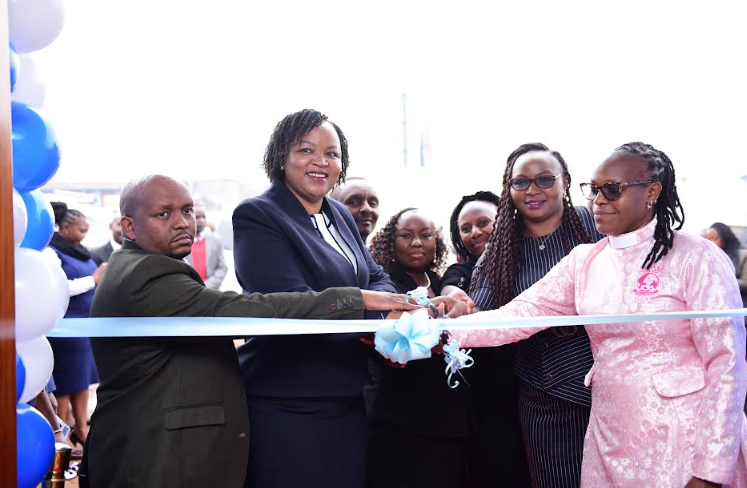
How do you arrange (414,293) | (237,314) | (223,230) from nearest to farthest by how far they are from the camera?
(237,314), (414,293), (223,230)

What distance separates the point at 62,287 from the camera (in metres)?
2.00

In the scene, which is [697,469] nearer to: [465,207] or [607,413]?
[607,413]

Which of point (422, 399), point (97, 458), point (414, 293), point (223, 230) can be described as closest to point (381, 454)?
point (422, 399)

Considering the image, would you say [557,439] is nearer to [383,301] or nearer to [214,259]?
[383,301]

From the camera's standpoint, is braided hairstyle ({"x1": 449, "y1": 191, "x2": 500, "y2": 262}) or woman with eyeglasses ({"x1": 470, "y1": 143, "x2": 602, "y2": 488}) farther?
braided hairstyle ({"x1": 449, "y1": 191, "x2": 500, "y2": 262})

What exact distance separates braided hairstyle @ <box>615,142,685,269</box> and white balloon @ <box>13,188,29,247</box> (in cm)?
198

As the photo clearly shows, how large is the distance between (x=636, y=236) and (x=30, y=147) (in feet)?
6.61

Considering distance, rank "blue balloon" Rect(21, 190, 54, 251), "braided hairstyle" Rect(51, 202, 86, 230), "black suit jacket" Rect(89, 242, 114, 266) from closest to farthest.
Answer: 1. "blue balloon" Rect(21, 190, 54, 251)
2. "braided hairstyle" Rect(51, 202, 86, 230)
3. "black suit jacket" Rect(89, 242, 114, 266)

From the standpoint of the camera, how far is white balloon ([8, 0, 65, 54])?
1929 millimetres

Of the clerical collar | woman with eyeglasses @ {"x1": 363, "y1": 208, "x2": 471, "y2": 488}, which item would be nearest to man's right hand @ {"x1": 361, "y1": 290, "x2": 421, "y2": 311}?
woman with eyeglasses @ {"x1": 363, "y1": 208, "x2": 471, "y2": 488}

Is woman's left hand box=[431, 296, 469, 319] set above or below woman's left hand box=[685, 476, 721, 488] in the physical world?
above

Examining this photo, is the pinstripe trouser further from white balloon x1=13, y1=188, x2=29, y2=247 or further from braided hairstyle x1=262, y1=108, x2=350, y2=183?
white balloon x1=13, y1=188, x2=29, y2=247

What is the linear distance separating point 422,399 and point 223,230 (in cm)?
682

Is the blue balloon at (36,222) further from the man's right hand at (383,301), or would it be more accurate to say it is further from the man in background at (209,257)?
the man in background at (209,257)
